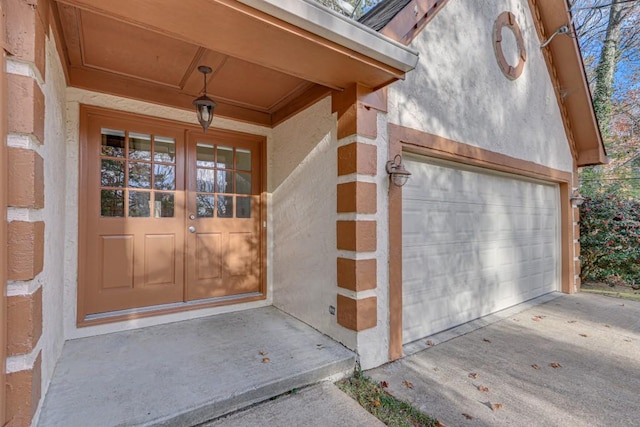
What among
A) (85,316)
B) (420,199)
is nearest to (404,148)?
(420,199)

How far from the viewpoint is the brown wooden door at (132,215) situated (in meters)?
2.90

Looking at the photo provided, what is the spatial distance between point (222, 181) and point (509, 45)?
443 cm

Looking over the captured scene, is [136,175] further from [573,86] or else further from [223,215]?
[573,86]

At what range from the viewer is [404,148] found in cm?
306

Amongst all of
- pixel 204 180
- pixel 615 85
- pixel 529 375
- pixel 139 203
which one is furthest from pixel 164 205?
pixel 615 85

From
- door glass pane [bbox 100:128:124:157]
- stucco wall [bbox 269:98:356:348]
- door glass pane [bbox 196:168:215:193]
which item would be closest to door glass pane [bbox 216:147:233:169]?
door glass pane [bbox 196:168:215:193]

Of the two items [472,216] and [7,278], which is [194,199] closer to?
[7,278]

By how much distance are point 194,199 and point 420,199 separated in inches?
98.1

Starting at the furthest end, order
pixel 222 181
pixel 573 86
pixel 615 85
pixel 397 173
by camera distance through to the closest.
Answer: pixel 615 85 → pixel 573 86 → pixel 222 181 → pixel 397 173

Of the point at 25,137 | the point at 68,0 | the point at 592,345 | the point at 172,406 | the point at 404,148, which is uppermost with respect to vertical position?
the point at 68,0

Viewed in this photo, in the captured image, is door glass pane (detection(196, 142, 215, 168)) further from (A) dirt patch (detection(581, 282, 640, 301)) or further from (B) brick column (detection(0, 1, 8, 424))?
(A) dirt patch (detection(581, 282, 640, 301))

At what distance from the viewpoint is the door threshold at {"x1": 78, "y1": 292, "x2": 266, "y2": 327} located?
2.85 m

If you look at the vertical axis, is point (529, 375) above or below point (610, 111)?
below

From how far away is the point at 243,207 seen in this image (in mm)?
3787
